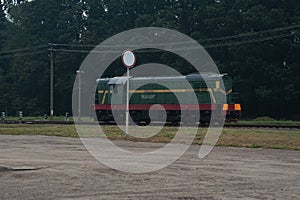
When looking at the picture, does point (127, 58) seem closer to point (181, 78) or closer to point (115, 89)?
point (181, 78)

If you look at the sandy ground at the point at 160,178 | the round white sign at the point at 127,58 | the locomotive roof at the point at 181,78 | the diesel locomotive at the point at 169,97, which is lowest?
the sandy ground at the point at 160,178

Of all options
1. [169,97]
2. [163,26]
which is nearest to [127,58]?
[169,97]

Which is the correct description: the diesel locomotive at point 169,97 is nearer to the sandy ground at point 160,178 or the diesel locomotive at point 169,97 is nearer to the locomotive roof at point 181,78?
the locomotive roof at point 181,78

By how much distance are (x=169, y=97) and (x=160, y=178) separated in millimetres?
23785

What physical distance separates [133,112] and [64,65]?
32657 mm

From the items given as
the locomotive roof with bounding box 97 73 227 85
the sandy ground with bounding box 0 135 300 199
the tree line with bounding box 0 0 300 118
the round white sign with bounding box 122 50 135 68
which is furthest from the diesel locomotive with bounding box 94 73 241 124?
the sandy ground with bounding box 0 135 300 199

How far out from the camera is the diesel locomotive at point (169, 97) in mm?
31391

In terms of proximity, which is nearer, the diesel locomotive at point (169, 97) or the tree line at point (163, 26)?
the diesel locomotive at point (169, 97)

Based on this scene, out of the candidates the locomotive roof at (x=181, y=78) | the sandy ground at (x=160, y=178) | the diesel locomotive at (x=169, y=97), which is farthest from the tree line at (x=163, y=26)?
the sandy ground at (x=160, y=178)

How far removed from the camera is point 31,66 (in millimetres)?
66000

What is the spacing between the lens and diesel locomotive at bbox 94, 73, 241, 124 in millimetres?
31391

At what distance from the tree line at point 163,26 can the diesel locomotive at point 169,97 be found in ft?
49.1

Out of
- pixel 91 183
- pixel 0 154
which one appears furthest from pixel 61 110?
pixel 91 183

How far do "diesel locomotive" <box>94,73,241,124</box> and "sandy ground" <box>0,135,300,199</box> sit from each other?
17.4 metres
